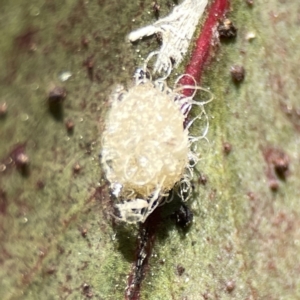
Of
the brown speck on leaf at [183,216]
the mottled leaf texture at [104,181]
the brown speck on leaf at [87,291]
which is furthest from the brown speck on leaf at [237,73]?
the brown speck on leaf at [87,291]

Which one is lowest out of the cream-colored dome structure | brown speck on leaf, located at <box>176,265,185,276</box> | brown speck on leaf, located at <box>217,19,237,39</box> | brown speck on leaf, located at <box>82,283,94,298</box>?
brown speck on leaf, located at <box>176,265,185,276</box>

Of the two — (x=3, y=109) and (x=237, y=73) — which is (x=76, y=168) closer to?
(x=3, y=109)

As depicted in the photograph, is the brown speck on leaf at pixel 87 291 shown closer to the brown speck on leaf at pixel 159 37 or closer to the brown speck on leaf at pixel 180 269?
the brown speck on leaf at pixel 180 269

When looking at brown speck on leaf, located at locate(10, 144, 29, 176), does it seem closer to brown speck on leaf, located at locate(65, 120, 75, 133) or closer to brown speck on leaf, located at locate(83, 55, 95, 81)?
brown speck on leaf, located at locate(65, 120, 75, 133)

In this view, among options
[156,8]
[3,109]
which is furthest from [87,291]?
[156,8]

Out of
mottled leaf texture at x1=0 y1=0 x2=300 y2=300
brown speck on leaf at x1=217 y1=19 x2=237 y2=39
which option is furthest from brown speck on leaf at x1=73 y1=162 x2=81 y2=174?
brown speck on leaf at x1=217 y1=19 x2=237 y2=39
